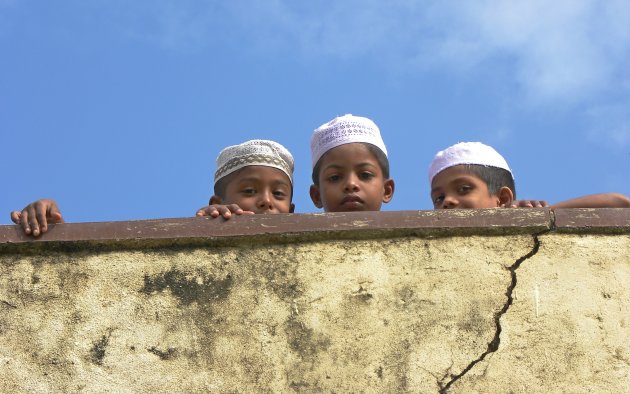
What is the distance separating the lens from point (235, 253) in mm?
3467

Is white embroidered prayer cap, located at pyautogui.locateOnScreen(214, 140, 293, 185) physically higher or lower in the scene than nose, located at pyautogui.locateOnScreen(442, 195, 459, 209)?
higher

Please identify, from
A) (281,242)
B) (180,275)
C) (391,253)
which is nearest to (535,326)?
(391,253)

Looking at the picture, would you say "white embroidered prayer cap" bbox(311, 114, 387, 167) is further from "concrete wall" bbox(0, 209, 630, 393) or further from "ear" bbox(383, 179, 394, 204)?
"concrete wall" bbox(0, 209, 630, 393)

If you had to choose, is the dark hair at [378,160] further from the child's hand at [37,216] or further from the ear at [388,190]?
the child's hand at [37,216]

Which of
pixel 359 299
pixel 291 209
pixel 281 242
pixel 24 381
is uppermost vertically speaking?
pixel 291 209

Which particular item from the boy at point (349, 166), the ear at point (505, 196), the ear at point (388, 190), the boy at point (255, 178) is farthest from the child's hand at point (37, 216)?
the ear at point (505, 196)

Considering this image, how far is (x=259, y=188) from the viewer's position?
5074 millimetres

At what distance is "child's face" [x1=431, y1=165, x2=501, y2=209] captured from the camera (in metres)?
5.06

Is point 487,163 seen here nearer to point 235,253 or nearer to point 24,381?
point 235,253

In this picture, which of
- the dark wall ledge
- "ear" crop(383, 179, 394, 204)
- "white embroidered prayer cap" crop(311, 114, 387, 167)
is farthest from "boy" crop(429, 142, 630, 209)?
the dark wall ledge

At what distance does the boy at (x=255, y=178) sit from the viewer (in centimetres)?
503

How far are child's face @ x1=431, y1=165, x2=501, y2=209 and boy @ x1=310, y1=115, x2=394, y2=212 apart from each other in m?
0.28

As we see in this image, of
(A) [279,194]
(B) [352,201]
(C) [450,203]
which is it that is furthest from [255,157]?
(C) [450,203]

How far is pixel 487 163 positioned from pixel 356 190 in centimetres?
78
